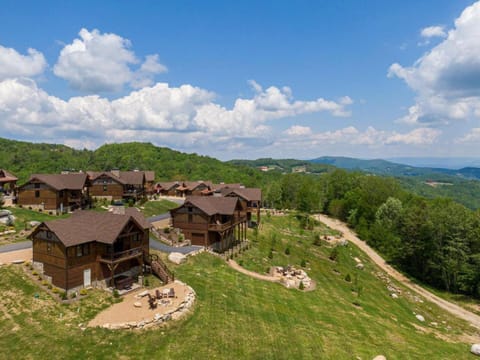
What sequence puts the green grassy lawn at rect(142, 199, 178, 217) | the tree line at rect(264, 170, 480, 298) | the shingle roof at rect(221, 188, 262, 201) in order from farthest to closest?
the shingle roof at rect(221, 188, 262, 201) < the green grassy lawn at rect(142, 199, 178, 217) < the tree line at rect(264, 170, 480, 298)

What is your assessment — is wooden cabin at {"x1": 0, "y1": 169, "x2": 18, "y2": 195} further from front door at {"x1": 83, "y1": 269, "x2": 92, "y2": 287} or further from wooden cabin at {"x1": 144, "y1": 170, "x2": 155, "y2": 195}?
front door at {"x1": 83, "y1": 269, "x2": 92, "y2": 287}

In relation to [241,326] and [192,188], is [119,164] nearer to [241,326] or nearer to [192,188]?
[192,188]

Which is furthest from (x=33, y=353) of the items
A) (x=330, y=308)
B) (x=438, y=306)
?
(x=438, y=306)

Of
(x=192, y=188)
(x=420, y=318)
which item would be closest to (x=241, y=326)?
(x=420, y=318)

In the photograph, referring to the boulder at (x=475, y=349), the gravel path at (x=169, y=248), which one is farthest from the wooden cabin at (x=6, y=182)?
the boulder at (x=475, y=349)

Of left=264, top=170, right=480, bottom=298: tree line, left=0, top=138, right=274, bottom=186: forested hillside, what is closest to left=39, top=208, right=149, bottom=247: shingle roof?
left=264, top=170, right=480, bottom=298: tree line
